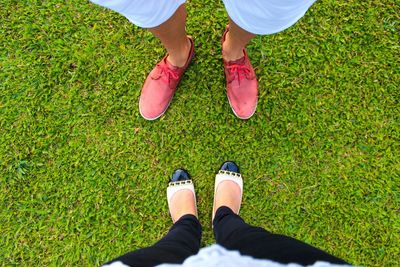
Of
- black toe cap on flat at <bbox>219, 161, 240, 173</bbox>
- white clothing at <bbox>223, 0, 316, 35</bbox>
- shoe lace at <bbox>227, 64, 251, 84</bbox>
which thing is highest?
white clothing at <bbox>223, 0, 316, 35</bbox>

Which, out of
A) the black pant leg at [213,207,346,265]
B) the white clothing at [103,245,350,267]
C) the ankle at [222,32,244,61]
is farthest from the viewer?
the ankle at [222,32,244,61]

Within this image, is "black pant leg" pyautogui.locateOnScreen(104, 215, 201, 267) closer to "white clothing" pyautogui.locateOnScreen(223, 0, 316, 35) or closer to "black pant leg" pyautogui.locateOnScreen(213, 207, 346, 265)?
"black pant leg" pyautogui.locateOnScreen(213, 207, 346, 265)

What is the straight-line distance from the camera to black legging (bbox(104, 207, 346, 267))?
124 cm

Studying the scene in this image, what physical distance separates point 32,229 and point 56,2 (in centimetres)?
161

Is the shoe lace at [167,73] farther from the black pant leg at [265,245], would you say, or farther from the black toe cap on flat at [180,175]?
the black pant leg at [265,245]

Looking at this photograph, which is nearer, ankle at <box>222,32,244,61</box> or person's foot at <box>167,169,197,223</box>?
ankle at <box>222,32,244,61</box>

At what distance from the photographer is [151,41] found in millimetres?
2488

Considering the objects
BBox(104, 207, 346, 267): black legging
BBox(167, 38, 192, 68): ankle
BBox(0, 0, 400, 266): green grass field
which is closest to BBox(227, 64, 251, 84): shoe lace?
BBox(0, 0, 400, 266): green grass field

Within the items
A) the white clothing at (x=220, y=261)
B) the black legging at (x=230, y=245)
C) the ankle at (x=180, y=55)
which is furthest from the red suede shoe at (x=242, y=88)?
the white clothing at (x=220, y=261)

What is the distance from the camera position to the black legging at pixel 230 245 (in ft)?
4.07

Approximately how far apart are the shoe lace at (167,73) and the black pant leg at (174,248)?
909 millimetres

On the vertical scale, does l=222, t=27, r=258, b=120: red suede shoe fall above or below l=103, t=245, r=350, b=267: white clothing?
below

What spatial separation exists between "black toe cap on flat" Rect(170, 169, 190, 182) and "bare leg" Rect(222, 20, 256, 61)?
0.81 metres

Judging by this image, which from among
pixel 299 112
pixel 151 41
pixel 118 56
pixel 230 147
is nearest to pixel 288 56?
pixel 299 112
